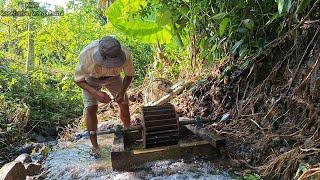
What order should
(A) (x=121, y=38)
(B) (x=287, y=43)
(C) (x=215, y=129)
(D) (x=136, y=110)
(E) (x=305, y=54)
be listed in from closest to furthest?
(E) (x=305, y=54) → (B) (x=287, y=43) → (C) (x=215, y=129) → (D) (x=136, y=110) → (A) (x=121, y=38)

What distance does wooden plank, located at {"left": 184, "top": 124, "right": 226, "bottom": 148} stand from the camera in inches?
172

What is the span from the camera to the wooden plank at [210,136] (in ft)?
14.3

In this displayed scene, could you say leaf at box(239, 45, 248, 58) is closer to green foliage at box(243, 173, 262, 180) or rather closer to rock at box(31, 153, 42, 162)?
green foliage at box(243, 173, 262, 180)

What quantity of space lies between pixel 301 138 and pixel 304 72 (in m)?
0.79

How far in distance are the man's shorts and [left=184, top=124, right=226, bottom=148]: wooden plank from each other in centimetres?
109

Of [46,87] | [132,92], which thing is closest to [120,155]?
[132,92]

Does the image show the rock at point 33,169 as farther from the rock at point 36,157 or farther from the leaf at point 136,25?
the leaf at point 136,25

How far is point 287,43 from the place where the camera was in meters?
4.64

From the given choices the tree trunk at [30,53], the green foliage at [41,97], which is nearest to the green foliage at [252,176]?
the green foliage at [41,97]

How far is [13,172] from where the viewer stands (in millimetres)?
4270

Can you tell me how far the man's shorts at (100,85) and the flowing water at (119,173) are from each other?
72 cm

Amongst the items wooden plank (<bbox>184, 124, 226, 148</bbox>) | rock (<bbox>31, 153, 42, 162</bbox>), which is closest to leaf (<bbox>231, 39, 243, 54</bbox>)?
wooden plank (<bbox>184, 124, 226, 148</bbox>)

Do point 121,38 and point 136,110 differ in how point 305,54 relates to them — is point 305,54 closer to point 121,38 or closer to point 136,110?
point 136,110

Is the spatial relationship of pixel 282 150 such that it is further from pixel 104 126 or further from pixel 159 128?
pixel 104 126
